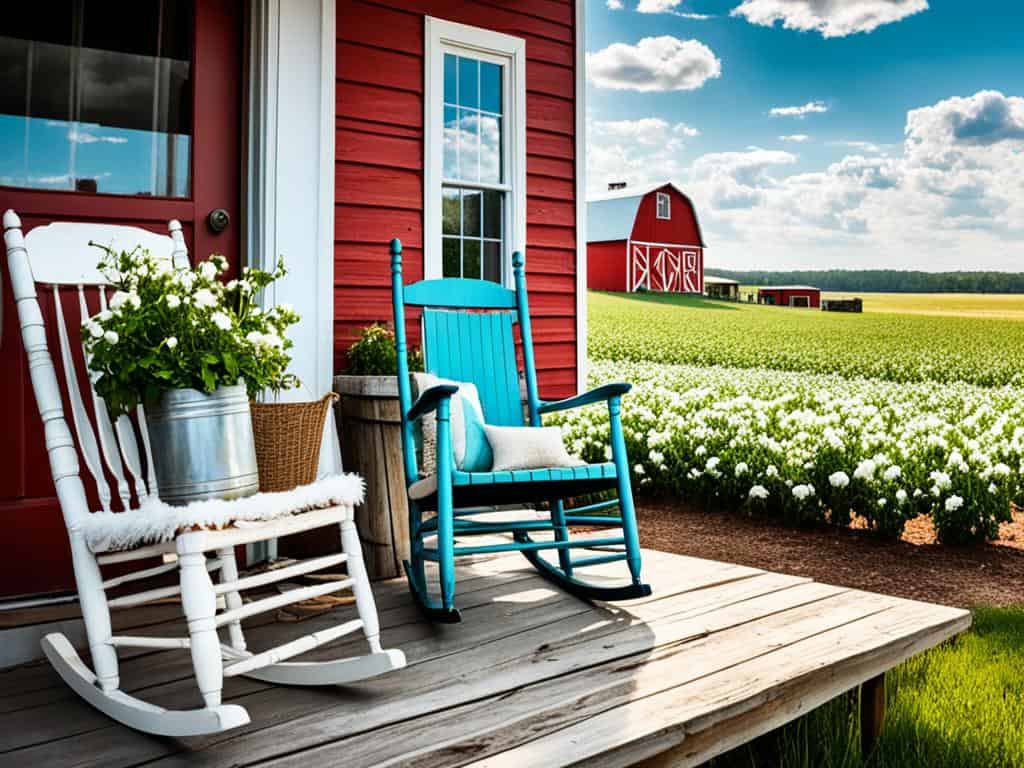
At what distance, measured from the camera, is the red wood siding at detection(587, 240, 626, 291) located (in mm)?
21375

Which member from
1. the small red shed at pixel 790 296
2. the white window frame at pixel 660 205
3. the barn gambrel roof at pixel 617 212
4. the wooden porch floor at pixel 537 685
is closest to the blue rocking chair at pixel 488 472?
the wooden porch floor at pixel 537 685

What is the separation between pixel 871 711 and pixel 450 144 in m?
2.48

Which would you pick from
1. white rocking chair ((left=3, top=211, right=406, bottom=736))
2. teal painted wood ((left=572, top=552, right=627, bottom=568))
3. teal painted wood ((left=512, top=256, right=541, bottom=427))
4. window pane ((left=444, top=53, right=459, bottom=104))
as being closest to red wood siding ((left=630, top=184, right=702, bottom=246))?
window pane ((left=444, top=53, right=459, bottom=104))

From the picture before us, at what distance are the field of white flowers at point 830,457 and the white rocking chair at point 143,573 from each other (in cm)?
→ 319

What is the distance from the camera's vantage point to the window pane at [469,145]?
3.72 metres

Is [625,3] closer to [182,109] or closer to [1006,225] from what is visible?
[1006,225]

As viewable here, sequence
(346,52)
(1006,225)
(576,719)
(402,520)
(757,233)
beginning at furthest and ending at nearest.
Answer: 1. (757,233)
2. (1006,225)
3. (346,52)
4. (402,520)
5. (576,719)

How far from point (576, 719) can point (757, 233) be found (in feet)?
62.2

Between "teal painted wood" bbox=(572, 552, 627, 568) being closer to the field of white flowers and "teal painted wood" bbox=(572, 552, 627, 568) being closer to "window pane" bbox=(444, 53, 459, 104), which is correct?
"window pane" bbox=(444, 53, 459, 104)

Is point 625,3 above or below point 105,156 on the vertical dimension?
above

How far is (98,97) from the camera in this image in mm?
2662

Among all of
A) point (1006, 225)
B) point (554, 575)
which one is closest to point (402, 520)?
point (554, 575)

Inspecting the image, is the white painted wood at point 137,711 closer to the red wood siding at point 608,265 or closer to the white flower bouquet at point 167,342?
the white flower bouquet at point 167,342

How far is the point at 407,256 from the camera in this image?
11.5ft
